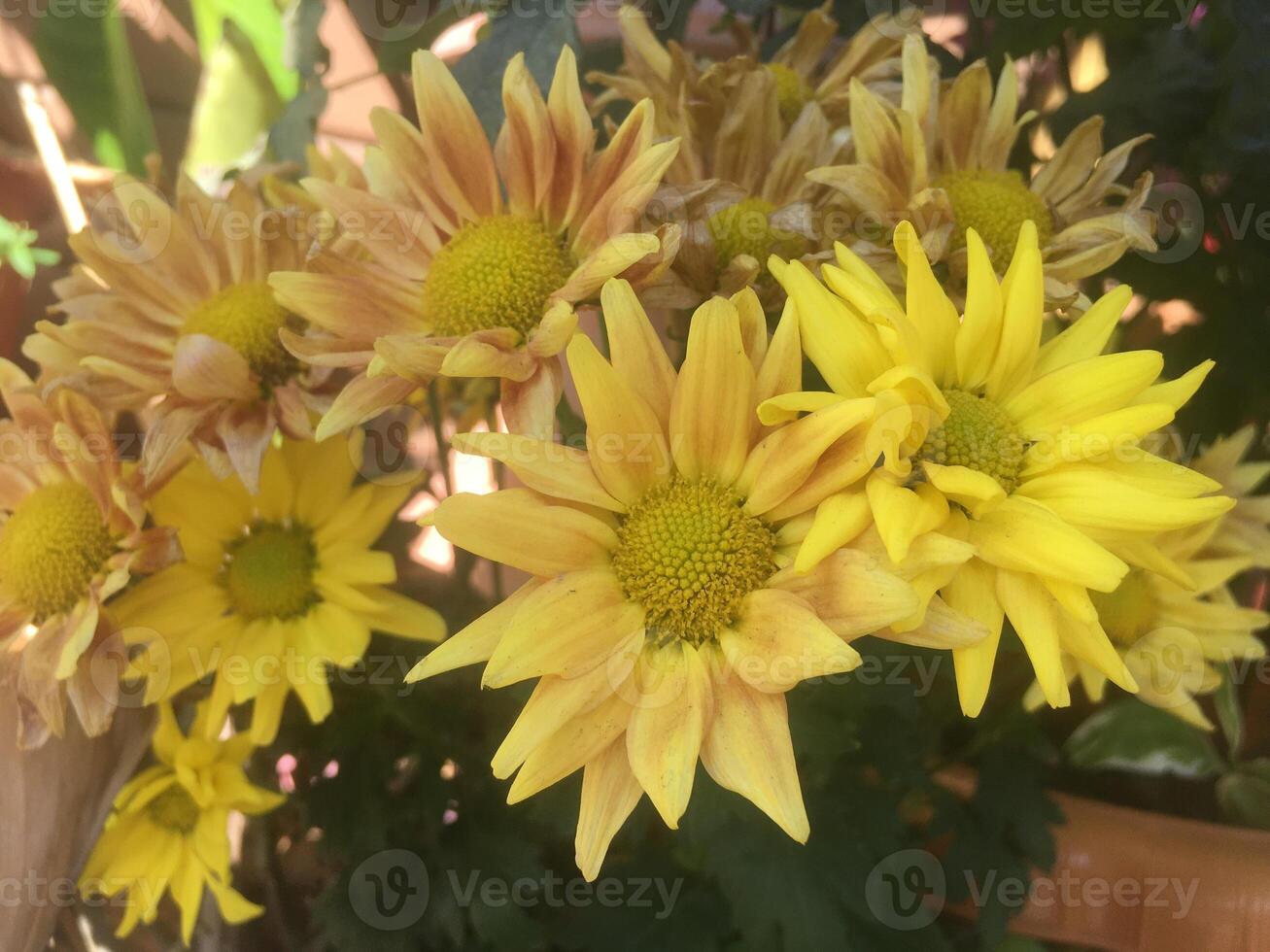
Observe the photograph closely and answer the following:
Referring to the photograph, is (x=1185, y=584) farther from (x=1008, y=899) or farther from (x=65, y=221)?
(x=65, y=221)

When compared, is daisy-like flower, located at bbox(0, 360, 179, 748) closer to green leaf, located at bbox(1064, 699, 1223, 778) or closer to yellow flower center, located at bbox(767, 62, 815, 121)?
yellow flower center, located at bbox(767, 62, 815, 121)

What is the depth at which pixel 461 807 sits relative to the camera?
0.71 m

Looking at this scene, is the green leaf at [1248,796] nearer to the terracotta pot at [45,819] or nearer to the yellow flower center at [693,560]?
the yellow flower center at [693,560]

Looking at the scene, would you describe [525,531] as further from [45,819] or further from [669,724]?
[45,819]

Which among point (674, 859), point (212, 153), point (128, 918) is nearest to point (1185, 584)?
point (674, 859)

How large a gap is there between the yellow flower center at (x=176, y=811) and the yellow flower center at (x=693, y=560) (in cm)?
44

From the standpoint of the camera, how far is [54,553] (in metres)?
0.53

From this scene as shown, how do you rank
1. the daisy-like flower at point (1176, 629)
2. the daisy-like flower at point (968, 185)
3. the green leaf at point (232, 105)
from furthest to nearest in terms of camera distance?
the green leaf at point (232, 105)
the daisy-like flower at point (1176, 629)
the daisy-like flower at point (968, 185)

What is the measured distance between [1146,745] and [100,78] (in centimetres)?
117

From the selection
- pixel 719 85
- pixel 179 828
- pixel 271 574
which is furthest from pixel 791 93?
pixel 179 828

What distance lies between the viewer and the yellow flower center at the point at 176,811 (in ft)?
2.12

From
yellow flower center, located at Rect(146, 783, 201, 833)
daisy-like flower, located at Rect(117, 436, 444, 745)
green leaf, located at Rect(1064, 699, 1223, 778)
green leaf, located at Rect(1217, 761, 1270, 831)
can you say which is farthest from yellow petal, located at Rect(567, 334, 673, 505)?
green leaf, located at Rect(1217, 761, 1270, 831)

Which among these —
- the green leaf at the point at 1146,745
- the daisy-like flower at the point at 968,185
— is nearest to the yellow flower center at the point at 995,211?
the daisy-like flower at the point at 968,185

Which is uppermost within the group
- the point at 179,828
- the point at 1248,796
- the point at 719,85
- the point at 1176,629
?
the point at 719,85
